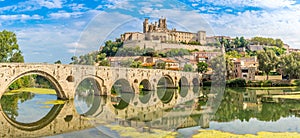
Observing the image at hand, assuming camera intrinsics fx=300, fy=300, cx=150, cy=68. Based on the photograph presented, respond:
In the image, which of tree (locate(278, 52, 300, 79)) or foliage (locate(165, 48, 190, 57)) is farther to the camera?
tree (locate(278, 52, 300, 79))

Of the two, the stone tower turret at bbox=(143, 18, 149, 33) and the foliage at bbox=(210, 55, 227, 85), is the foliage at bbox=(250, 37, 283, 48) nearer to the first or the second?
the foliage at bbox=(210, 55, 227, 85)

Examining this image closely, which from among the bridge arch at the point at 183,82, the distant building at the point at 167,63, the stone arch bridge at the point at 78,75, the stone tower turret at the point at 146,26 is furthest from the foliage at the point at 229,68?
the stone tower turret at the point at 146,26

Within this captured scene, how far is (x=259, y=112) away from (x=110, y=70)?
444 inches

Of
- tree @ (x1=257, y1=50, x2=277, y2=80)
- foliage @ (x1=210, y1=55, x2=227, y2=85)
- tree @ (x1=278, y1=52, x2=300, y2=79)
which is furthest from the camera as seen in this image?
tree @ (x1=257, y1=50, x2=277, y2=80)

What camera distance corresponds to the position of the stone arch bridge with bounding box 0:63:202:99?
15.7 m

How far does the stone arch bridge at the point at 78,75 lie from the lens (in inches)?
616

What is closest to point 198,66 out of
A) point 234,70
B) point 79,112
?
point 79,112

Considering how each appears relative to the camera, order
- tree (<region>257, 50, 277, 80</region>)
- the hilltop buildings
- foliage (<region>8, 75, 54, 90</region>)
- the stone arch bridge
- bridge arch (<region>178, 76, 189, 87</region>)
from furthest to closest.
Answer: tree (<region>257, 50, 277, 80</region>)
bridge arch (<region>178, 76, 189, 87</region>)
foliage (<region>8, 75, 54, 90</region>)
the stone arch bridge
the hilltop buildings

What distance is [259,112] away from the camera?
14.8 metres

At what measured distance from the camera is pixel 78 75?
1953cm

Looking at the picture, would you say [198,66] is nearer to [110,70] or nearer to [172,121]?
[110,70]

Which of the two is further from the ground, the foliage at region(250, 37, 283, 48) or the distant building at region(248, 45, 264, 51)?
the foliage at region(250, 37, 283, 48)

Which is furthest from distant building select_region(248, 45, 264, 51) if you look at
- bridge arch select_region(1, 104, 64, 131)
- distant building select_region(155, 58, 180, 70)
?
bridge arch select_region(1, 104, 64, 131)

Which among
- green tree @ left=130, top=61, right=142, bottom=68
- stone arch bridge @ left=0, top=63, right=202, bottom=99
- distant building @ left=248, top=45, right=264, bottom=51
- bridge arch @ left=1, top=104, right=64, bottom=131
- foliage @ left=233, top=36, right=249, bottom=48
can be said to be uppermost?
foliage @ left=233, top=36, right=249, bottom=48
